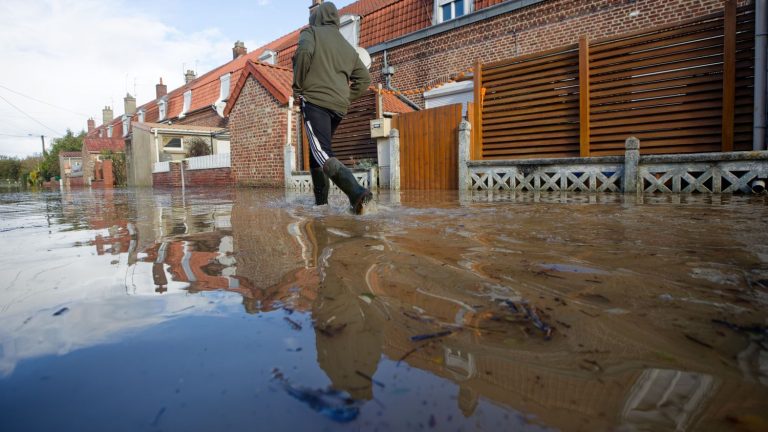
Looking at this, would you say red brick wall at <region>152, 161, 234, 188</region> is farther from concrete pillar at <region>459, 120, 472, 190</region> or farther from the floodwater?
the floodwater

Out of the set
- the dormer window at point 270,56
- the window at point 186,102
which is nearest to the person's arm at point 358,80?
the dormer window at point 270,56

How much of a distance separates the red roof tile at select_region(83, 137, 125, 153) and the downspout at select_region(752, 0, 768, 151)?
38.1 m

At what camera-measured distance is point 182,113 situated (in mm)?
29203

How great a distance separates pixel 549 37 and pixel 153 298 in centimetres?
1367

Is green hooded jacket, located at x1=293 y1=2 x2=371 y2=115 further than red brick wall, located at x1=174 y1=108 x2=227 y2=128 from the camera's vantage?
No

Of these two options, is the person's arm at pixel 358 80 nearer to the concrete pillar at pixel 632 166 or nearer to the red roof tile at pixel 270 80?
the concrete pillar at pixel 632 166

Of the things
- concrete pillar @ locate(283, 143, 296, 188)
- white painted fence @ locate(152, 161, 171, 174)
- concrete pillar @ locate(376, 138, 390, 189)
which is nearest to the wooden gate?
concrete pillar @ locate(376, 138, 390, 189)

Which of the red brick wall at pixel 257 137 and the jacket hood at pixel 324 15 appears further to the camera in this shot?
the red brick wall at pixel 257 137

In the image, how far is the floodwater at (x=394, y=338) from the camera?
806mm

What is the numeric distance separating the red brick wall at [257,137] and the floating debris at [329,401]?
1285 cm

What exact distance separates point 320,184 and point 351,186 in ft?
2.98

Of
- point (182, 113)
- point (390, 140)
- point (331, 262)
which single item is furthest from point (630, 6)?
point (182, 113)

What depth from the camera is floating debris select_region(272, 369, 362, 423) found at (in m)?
0.79

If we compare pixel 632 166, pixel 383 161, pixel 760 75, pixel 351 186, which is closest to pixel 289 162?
pixel 383 161
